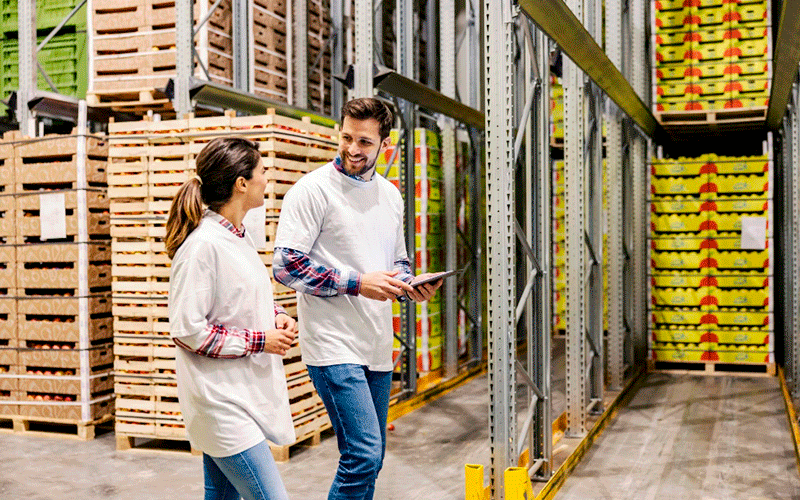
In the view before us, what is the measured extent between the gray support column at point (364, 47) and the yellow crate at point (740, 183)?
529 cm

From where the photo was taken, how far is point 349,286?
10.8ft

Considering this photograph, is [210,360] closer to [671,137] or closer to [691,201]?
[691,201]

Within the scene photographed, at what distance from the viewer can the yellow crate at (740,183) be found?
10.2m

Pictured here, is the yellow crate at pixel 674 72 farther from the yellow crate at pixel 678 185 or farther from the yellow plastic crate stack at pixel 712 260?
the yellow crate at pixel 678 185

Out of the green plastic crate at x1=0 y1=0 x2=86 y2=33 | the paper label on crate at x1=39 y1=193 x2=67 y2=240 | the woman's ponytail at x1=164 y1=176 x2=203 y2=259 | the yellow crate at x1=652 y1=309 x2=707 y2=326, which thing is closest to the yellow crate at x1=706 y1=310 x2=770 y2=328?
the yellow crate at x1=652 y1=309 x2=707 y2=326

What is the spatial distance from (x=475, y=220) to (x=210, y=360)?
8.12 meters

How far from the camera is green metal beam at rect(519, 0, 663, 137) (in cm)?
519

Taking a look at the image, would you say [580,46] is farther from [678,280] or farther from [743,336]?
[743,336]

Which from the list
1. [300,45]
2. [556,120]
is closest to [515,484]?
[300,45]

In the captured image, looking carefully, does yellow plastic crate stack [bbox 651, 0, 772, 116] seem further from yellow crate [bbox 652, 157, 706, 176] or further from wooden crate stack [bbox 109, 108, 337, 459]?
wooden crate stack [bbox 109, 108, 337, 459]

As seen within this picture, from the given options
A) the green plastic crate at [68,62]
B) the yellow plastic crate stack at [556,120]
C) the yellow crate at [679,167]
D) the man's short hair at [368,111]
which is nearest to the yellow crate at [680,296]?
the yellow crate at [679,167]

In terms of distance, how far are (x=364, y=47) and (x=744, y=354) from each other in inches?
250

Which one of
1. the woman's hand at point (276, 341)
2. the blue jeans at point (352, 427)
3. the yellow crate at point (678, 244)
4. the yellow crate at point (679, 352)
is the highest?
the yellow crate at point (678, 244)

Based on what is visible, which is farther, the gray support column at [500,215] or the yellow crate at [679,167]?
the yellow crate at [679,167]
